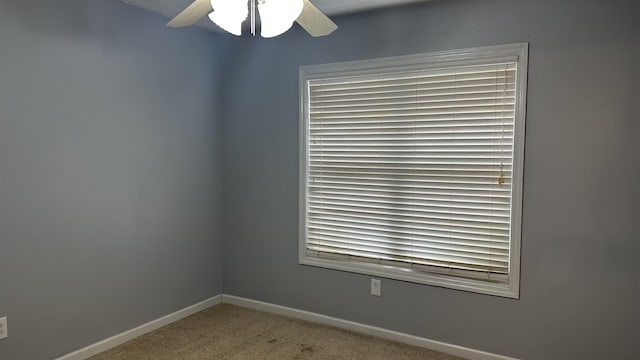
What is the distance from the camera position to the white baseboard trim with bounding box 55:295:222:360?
2799 mm

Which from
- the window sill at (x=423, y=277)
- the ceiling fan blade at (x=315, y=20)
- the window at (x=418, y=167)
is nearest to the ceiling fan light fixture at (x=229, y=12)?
the ceiling fan blade at (x=315, y=20)

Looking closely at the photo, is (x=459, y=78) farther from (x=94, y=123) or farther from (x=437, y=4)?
(x=94, y=123)

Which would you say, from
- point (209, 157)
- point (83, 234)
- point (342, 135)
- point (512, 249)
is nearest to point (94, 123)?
point (83, 234)

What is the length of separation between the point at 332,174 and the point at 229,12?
1.75 m

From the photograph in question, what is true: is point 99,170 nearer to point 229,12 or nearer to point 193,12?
point 193,12

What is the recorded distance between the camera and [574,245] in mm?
2533

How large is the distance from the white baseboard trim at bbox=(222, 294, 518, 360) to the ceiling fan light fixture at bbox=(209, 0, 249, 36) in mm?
2277

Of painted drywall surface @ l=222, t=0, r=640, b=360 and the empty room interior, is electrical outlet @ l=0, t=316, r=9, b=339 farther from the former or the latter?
painted drywall surface @ l=222, t=0, r=640, b=360

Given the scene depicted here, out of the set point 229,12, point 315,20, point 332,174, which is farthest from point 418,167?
point 229,12

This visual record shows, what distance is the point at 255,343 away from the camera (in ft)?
10.0

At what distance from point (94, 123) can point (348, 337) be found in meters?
2.21

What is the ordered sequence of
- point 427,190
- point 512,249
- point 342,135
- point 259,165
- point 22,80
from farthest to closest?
point 259,165 < point 342,135 < point 427,190 < point 512,249 < point 22,80

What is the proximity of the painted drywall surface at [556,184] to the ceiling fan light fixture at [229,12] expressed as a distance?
1.46 meters

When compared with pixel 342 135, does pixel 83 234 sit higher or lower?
lower
